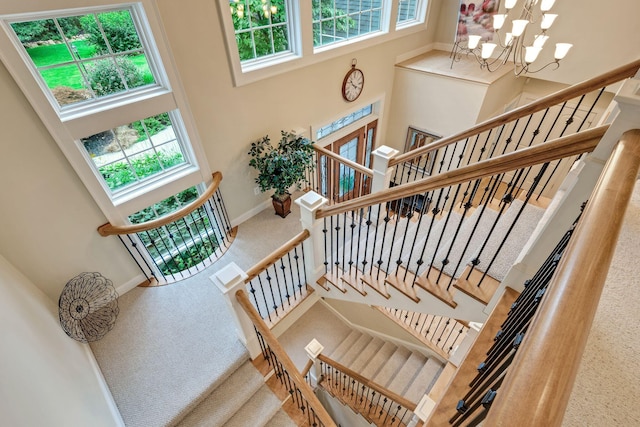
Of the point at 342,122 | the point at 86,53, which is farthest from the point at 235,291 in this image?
the point at 342,122

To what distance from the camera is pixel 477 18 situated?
4.86m

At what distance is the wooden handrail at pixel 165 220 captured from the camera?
2.90 m

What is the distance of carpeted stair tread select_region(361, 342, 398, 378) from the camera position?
13.8ft

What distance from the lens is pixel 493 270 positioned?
6.30 ft

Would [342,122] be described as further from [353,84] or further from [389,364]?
[389,364]

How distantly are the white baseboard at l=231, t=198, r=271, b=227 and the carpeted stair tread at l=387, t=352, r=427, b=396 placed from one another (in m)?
2.95

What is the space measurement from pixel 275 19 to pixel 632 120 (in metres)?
3.47

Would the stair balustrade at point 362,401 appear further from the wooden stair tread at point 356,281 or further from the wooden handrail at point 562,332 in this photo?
the wooden handrail at point 562,332

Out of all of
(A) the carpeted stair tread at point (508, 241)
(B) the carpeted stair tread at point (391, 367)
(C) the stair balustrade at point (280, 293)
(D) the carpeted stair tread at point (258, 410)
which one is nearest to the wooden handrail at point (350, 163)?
(C) the stair balustrade at point (280, 293)

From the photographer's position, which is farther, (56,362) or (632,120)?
(56,362)

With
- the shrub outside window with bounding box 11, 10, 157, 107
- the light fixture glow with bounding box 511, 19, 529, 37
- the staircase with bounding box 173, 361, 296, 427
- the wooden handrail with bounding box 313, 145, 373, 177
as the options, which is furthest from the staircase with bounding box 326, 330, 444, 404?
the light fixture glow with bounding box 511, 19, 529, 37

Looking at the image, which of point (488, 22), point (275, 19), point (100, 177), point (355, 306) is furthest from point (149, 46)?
point (488, 22)

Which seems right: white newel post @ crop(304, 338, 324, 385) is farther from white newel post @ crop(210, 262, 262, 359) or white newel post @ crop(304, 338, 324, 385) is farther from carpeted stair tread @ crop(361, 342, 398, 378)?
carpeted stair tread @ crop(361, 342, 398, 378)

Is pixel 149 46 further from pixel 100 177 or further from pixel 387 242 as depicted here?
pixel 387 242
